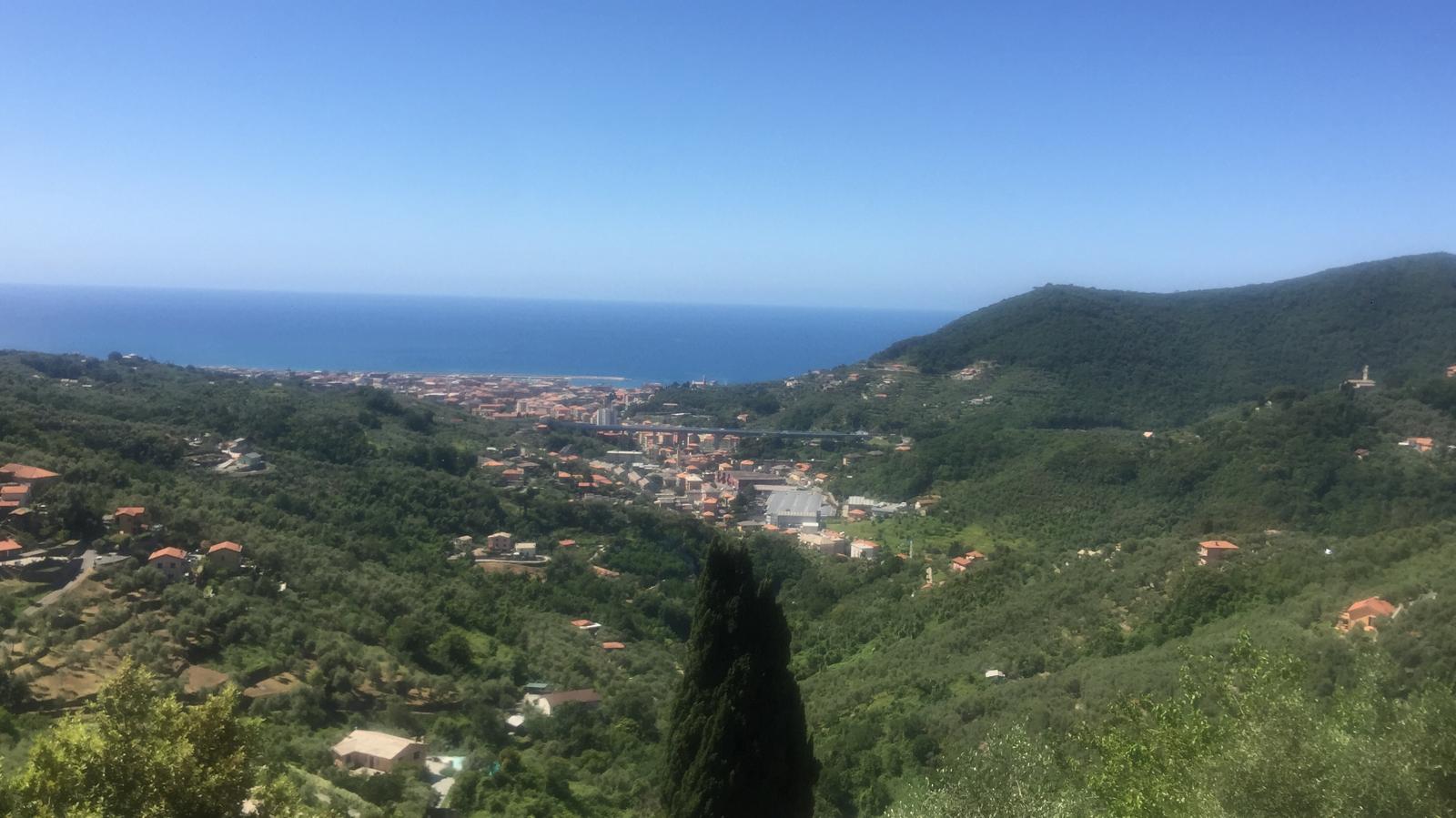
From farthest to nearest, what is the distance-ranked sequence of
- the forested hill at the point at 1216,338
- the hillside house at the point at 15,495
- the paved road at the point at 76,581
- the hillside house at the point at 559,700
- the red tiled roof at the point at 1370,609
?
the forested hill at the point at 1216,338 < the hillside house at the point at 559,700 < the hillside house at the point at 15,495 < the paved road at the point at 76,581 < the red tiled roof at the point at 1370,609

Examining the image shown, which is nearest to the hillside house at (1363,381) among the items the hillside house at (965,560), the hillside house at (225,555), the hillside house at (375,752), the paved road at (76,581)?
the hillside house at (965,560)

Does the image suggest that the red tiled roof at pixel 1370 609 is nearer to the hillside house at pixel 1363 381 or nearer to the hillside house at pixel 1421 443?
the hillside house at pixel 1421 443

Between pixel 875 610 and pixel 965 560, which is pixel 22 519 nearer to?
pixel 875 610

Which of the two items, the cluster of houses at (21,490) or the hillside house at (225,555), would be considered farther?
the hillside house at (225,555)

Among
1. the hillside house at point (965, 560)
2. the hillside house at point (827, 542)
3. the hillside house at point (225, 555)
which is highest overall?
the hillside house at point (225, 555)

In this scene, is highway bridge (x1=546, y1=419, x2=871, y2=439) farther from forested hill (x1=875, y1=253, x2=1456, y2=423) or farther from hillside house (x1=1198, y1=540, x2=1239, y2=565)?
hillside house (x1=1198, y1=540, x2=1239, y2=565)
